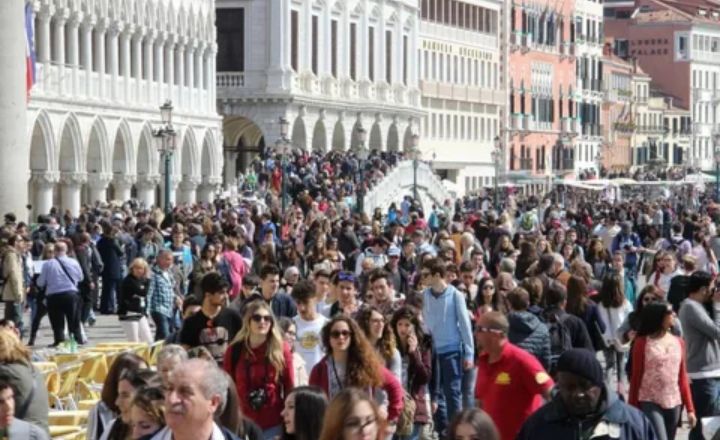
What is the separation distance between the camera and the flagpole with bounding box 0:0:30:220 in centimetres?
2952

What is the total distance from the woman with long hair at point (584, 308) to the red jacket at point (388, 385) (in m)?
4.98

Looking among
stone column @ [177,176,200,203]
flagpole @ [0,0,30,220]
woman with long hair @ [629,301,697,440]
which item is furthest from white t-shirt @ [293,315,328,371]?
stone column @ [177,176,200,203]

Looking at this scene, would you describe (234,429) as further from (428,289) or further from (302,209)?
(302,209)

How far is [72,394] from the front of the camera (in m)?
17.2

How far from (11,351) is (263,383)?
1575 mm

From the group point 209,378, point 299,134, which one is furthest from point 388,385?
point 299,134

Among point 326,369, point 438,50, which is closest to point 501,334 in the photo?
point 326,369

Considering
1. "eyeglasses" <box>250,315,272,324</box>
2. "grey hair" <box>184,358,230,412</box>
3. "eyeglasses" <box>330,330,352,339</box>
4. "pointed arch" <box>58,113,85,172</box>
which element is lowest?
"eyeglasses" <box>330,330,352,339</box>

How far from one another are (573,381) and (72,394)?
25.6ft

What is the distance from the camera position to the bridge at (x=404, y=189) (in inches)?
2416

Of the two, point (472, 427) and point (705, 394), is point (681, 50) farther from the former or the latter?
point (472, 427)

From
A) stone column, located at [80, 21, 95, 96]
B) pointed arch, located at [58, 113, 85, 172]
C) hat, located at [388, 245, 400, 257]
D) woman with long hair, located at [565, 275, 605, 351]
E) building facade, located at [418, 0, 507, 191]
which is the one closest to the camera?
woman with long hair, located at [565, 275, 605, 351]

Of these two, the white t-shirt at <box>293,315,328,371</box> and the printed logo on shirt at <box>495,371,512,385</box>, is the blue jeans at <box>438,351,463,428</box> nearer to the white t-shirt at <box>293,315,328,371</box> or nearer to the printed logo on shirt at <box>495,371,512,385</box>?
the white t-shirt at <box>293,315,328,371</box>

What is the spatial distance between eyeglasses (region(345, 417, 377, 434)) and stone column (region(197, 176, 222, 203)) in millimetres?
52415
